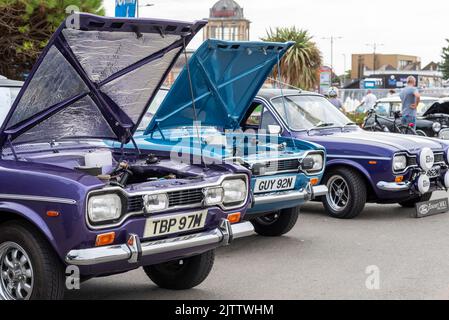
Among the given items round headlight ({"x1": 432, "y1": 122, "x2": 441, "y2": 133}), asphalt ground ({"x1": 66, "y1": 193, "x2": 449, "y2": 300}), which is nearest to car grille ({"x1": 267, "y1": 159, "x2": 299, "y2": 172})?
asphalt ground ({"x1": 66, "y1": 193, "x2": 449, "y2": 300})

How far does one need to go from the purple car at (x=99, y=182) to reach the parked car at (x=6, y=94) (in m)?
0.61

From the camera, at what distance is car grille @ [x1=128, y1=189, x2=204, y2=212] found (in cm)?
477

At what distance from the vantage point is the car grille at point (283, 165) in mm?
7531

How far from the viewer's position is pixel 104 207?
4.60 metres

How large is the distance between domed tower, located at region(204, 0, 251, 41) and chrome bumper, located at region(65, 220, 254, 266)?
11319 cm

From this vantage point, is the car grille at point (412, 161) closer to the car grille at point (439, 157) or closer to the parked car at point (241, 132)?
the car grille at point (439, 157)

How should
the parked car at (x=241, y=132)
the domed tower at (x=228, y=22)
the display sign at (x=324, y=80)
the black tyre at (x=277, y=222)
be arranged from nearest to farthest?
the parked car at (x=241, y=132)
the black tyre at (x=277, y=222)
the display sign at (x=324, y=80)
the domed tower at (x=228, y=22)

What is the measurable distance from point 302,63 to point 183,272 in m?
24.3

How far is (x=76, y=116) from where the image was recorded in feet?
19.2

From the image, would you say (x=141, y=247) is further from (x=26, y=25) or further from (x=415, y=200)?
(x=26, y=25)

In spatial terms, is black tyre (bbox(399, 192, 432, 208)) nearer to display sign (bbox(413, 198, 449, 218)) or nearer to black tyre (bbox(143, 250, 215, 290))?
display sign (bbox(413, 198, 449, 218))

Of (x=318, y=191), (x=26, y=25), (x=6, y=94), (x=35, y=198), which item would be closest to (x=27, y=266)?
(x=35, y=198)

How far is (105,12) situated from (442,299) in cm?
921

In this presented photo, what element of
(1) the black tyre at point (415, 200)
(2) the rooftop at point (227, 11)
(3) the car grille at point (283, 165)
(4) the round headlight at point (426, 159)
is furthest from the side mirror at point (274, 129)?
(2) the rooftop at point (227, 11)
